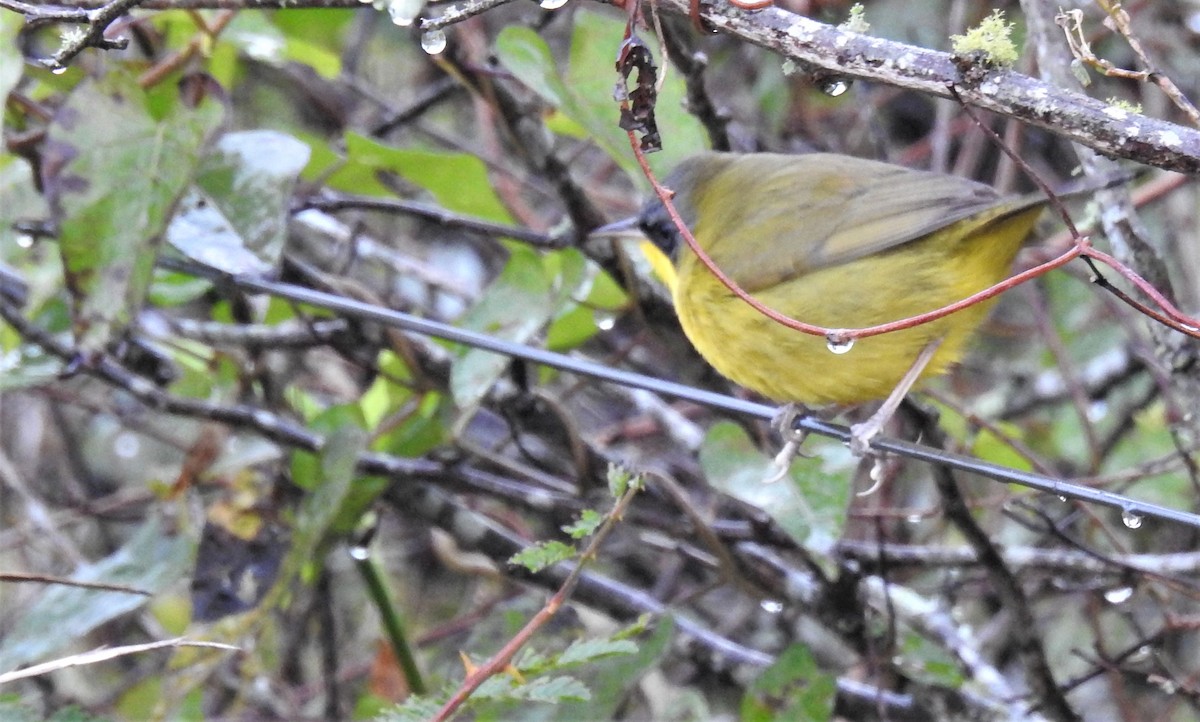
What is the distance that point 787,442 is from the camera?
2.79 m

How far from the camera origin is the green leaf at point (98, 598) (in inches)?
110

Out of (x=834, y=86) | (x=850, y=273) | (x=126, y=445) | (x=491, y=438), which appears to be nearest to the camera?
(x=834, y=86)

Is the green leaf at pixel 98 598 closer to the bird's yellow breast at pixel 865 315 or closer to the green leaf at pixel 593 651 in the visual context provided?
the green leaf at pixel 593 651

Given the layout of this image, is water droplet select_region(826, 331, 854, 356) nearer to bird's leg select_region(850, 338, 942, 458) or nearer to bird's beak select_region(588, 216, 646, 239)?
bird's leg select_region(850, 338, 942, 458)

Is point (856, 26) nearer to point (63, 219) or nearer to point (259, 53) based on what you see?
point (63, 219)

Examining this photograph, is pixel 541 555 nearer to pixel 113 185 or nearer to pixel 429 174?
pixel 113 185

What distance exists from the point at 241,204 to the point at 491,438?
4.17ft

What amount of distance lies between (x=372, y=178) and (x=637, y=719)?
5.70ft

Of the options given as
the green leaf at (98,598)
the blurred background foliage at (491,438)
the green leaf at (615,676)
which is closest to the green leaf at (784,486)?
the blurred background foliage at (491,438)

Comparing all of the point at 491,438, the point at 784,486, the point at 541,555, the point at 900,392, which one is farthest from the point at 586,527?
the point at 491,438

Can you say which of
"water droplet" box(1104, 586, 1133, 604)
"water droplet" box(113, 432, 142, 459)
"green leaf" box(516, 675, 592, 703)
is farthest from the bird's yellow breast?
"water droplet" box(113, 432, 142, 459)

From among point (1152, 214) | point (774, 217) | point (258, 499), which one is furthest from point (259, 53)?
point (1152, 214)

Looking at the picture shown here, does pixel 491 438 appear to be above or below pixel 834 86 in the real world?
below

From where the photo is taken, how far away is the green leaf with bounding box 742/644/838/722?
8.99 feet
